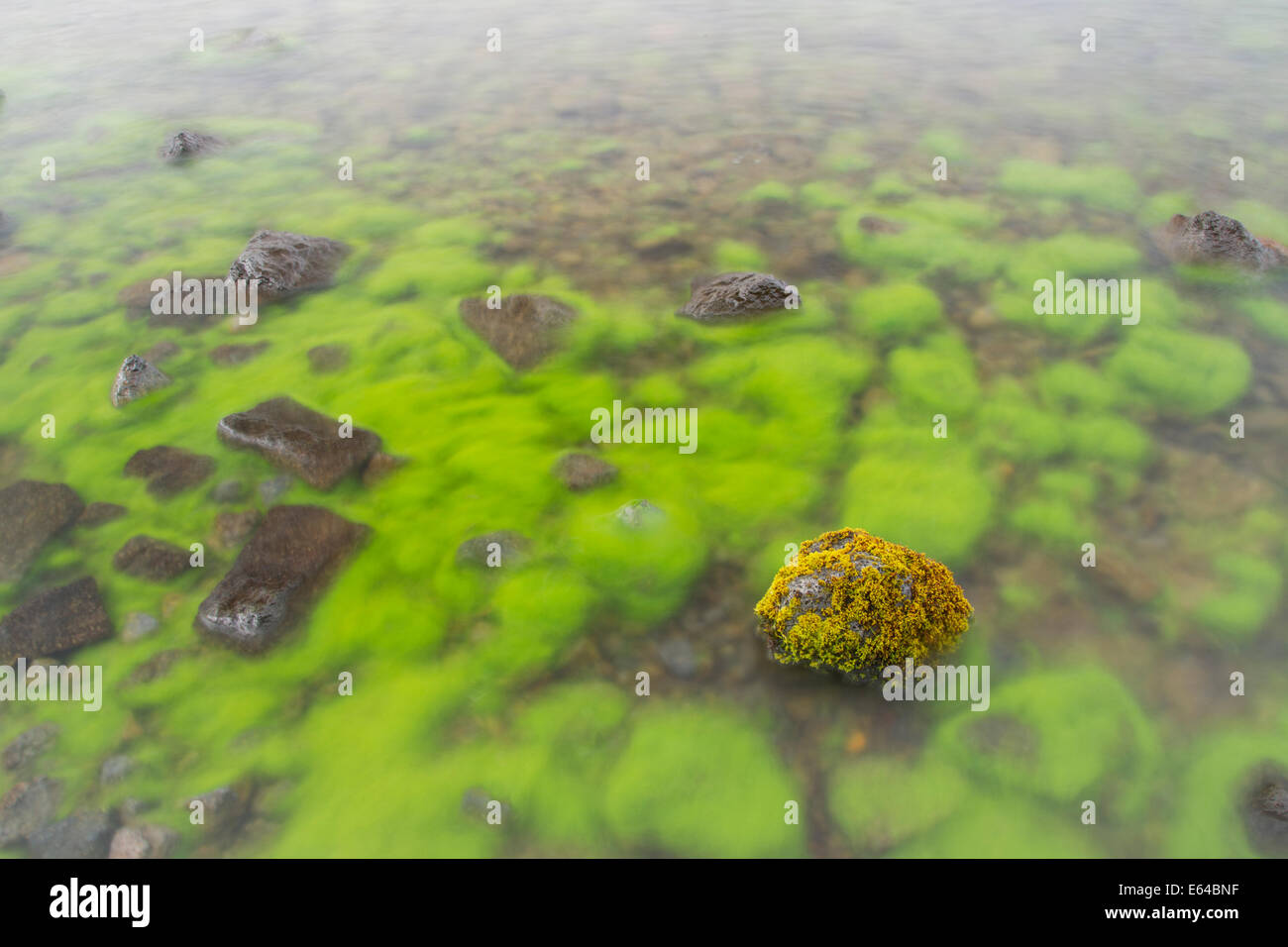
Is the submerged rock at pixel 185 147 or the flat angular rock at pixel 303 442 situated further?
the submerged rock at pixel 185 147

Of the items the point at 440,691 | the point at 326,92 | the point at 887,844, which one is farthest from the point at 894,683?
the point at 326,92

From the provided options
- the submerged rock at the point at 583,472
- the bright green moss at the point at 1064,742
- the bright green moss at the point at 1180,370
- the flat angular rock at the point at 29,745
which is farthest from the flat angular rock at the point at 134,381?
the bright green moss at the point at 1180,370

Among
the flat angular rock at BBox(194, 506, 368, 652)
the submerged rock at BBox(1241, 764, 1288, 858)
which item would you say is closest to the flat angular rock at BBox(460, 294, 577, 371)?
the flat angular rock at BBox(194, 506, 368, 652)

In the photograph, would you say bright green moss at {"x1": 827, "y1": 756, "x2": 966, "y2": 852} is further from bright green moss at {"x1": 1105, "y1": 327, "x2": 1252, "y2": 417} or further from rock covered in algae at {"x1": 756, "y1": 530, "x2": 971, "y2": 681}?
bright green moss at {"x1": 1105, "y1": 327, "x2": 1252, "y2": 417}

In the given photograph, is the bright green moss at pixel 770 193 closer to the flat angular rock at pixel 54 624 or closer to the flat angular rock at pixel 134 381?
the flat angular rock at pixel 134 381

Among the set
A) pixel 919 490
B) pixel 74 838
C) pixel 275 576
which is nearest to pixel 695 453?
pixel 919 490
